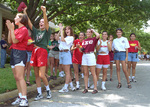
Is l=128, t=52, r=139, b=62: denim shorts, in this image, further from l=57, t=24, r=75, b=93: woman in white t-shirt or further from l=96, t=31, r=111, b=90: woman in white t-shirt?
l=57, t=24, r=75, b=93: woman in white t-shirt

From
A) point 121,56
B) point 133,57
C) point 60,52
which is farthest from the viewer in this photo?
point 133,57

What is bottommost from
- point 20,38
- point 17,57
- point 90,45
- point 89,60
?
point 89,60

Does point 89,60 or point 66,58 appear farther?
point 66,58

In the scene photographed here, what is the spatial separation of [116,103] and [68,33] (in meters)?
2.64

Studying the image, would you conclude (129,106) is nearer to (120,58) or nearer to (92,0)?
(120,58)

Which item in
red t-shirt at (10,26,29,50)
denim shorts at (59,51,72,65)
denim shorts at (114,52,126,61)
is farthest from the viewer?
denim shorts at (114,52,126,61)

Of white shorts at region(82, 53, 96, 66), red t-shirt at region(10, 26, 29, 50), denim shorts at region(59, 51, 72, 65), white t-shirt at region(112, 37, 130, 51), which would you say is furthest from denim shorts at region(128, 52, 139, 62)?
red t-shirt at region(10, 26, 29, 50)

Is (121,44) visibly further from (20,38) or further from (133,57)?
(20,38)

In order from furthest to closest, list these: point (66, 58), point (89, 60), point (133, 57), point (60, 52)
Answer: point (133, 57) → point (60, 52) → point (66, 58) → point (89, 60)

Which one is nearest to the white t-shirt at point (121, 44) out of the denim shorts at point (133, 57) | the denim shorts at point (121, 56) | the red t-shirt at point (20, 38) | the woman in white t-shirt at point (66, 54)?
the denim shorts at point (121, 56)

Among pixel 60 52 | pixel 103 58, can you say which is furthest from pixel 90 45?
pixel 60 52

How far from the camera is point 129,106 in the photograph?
13.6 ft

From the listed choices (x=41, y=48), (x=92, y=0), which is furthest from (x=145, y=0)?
(x=41, y=48)

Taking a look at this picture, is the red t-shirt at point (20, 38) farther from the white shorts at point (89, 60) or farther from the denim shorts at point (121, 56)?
the denim shorts at point (121, 56)
